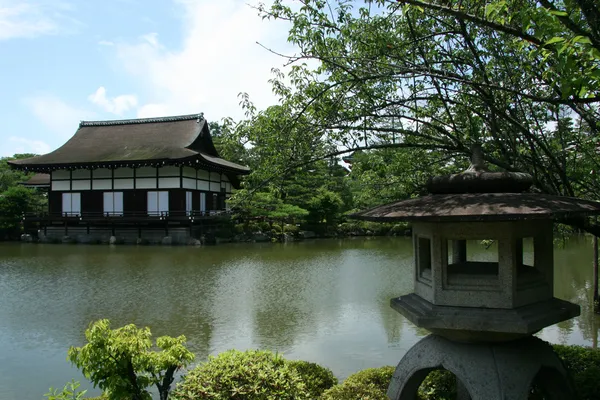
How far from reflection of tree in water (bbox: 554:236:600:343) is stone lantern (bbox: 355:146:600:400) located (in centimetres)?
349

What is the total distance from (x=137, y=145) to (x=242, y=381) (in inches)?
787

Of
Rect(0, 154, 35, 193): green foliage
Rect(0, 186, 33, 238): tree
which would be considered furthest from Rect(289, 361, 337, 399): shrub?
Rect(0, 154, 35, 193): green foliage

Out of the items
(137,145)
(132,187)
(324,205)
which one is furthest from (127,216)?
(324,205)

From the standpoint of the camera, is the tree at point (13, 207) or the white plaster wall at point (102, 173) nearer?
the white plaster wall at point (102, 173)

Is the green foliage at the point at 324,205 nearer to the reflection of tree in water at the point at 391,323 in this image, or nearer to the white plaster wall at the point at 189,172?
the white plaster wall at the point at 189,172

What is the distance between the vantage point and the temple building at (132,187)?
754 inches

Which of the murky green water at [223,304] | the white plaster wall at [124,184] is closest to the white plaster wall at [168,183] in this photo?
the white plaster wall at [124,184]

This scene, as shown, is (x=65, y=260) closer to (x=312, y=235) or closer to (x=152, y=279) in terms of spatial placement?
(x=152, y=279)

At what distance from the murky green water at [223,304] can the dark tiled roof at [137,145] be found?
18.1ft

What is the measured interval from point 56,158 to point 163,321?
1659 centimetres

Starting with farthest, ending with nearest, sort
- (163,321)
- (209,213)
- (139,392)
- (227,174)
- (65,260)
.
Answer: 1. (227,174)
2. (209,213)
3. (65,260)
4. (163,321)
5. (139,392)

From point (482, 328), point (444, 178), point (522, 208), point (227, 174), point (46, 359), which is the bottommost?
point (46, 359)

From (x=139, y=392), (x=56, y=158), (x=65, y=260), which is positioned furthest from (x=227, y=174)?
(x=139, y=392)

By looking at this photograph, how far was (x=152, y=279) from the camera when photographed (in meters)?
10.6
